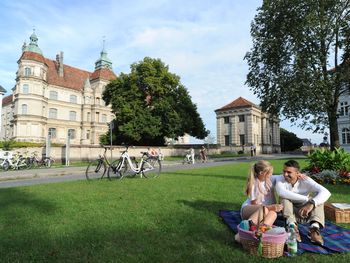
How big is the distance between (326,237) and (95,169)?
11.0 metres

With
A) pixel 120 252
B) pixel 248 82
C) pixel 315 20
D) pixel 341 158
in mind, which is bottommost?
pixel 120 252

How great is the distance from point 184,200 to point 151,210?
5.11 feet

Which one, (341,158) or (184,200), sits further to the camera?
(341,158)

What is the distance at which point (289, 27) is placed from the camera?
2789 cm

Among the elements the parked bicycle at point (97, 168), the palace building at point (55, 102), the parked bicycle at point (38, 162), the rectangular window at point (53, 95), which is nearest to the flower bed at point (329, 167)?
the parked bicycle at point (97, 168)

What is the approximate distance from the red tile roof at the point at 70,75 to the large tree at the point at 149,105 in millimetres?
30422

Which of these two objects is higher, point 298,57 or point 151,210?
point 298,57

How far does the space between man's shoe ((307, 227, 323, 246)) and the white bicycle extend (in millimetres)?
10676

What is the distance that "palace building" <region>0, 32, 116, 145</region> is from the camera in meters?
65.4

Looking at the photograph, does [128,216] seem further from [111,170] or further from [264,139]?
[264,139]

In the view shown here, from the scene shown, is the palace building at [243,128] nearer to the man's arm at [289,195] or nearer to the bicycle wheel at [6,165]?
the bicycle wheel at [6,165]

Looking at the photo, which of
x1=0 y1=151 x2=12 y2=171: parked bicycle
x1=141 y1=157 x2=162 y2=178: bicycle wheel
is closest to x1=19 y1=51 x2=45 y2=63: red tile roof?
x1=0 y1=151 x2=12 y2=171: parked bicycle

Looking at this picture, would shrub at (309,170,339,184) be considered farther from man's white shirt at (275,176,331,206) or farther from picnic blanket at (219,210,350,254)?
man's white shirt at (275,176,331,206)

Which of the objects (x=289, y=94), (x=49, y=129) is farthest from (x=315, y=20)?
(x=49, y=129)
